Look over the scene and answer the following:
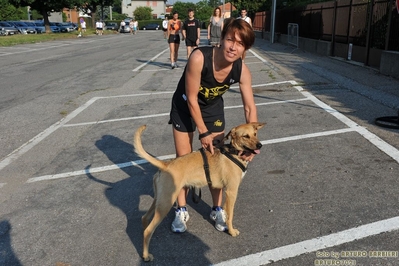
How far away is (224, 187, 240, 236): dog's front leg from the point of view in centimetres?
320

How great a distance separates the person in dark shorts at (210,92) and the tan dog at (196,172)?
0.11m

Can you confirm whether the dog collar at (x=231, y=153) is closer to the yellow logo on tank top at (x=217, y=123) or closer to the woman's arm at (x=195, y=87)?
the woman's arm at (x=195, y=87)

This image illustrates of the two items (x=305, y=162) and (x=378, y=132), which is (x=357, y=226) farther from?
(x=378, y=132)

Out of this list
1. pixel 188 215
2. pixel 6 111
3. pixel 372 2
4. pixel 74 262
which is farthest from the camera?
pixel 372 2

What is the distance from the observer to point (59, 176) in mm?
4691

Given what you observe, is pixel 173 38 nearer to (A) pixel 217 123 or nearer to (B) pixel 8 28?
(A) pixel 217 123

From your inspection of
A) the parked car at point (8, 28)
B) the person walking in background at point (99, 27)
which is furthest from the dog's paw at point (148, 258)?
the person walking in background at point (99, 27)

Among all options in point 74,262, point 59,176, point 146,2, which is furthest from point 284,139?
point 146,2

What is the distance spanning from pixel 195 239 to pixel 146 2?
401 feet

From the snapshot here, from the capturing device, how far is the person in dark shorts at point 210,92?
9.69 feet

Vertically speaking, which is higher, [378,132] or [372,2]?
[372,2]

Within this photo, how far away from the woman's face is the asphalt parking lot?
5.15 ft

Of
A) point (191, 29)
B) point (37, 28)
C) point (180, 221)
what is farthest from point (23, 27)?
point (180, 221)

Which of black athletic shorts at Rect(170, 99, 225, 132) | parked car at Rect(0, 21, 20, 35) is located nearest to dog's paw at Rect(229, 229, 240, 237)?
black athletic shorts at Rect(170, 99, 225, 132)
